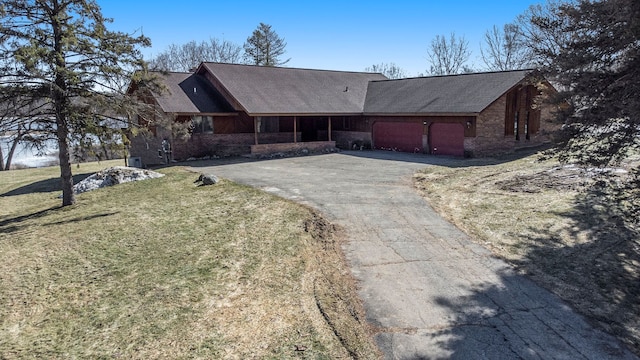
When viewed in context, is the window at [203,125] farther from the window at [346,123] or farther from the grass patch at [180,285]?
the grass patch at [180,285]

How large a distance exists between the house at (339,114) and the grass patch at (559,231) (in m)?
7.28

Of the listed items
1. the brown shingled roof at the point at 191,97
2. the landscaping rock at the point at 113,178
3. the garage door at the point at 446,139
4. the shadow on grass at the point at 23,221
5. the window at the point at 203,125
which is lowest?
the shadow on grass at the point at 23,221

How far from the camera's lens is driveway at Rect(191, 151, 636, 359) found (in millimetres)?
5258

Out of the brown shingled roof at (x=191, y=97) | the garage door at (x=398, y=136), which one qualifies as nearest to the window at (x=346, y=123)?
the garage door at (x=398, y=136)

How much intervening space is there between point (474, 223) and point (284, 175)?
8.74m

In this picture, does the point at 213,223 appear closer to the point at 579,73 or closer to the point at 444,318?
the point at 444,318

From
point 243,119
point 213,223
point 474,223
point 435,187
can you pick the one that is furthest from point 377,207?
point 243,119

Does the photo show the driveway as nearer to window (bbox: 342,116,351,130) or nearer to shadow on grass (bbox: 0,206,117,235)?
shadow on grass (bbox: 0,206,117,235)

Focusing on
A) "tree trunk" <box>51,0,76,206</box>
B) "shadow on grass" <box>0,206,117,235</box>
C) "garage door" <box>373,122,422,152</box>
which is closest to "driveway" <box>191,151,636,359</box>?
"shadow on grass" <box>0,206,117,235</box>

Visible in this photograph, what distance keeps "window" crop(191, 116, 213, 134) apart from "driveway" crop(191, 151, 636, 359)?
12704 mm

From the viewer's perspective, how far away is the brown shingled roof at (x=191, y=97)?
73.5 ft

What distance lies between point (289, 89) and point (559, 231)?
20501 mm

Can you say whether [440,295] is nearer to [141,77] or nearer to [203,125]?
[141,77]

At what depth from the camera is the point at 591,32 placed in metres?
7.37
